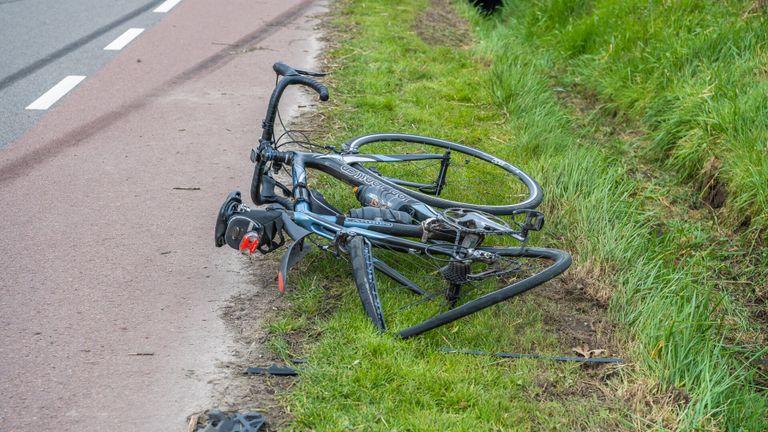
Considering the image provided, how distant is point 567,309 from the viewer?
194 inches

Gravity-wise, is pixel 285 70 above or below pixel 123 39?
above

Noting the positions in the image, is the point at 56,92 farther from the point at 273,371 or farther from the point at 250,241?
the point at 273,371

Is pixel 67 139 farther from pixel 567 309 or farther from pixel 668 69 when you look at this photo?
pixel 668 69

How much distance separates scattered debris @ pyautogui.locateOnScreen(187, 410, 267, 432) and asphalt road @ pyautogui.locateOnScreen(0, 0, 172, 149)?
13.5 ft

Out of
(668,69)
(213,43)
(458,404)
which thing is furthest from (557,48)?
(458,404)

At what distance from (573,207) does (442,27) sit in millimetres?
6228

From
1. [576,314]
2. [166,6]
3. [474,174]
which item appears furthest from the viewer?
[166,6]

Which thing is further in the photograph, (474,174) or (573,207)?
(474,174)

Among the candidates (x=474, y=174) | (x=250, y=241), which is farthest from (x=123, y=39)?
(x=250, y=241)

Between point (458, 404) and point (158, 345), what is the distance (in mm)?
1461

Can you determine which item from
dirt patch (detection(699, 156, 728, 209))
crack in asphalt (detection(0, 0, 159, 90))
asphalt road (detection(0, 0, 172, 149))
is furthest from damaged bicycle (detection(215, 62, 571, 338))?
crack in asphalt (detection(0, 0, 159, 90))

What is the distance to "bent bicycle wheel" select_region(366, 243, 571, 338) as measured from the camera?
429 cm

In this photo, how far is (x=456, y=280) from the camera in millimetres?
4523

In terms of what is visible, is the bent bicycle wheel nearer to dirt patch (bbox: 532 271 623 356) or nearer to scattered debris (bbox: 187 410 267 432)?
dirt patch (bbox: 532 271 623 356)
